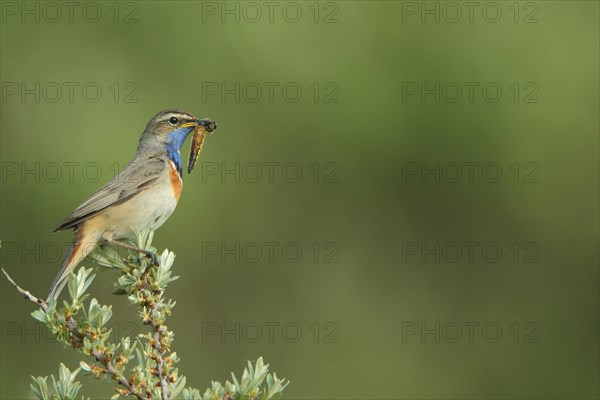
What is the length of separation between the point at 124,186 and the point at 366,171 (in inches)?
211

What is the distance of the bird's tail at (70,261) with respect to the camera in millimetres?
5734

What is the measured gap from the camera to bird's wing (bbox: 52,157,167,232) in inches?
247

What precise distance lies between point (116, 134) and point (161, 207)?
3.99 metres

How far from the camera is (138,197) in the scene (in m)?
6.57

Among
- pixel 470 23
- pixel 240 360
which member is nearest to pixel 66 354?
pixel 240 360
